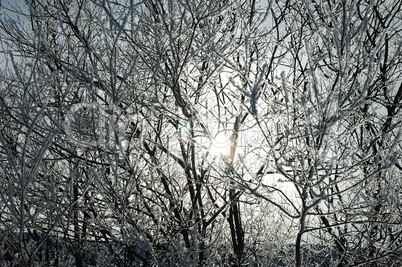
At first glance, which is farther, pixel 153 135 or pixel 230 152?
pixel 153 135

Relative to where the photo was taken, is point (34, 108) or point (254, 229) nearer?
point (34, 108)

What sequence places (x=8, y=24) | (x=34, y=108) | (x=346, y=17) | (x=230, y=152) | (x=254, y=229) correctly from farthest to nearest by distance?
(x=254, y=229)
(x=230, y=152)
(x=8, y=24)
(x=34, y=108)
(x=346, y=17)

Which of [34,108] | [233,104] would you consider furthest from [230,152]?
[34,108]

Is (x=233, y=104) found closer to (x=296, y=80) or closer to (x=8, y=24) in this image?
(x=296, y=80)

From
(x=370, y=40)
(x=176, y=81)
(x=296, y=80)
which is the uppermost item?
(x=370, y=40)

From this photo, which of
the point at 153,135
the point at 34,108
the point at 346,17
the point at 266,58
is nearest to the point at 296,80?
the point at 266,58

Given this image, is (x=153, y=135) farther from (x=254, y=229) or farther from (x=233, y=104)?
(x=254, y=229)

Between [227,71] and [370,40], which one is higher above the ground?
[370,40]

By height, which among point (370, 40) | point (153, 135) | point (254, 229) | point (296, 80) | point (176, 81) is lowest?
point (254, 229)

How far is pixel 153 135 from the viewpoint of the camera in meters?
4.47

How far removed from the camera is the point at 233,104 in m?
4.35

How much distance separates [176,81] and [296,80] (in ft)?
9.03

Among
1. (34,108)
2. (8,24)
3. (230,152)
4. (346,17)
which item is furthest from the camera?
(230,152)

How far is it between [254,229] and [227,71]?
3704 millimetres
